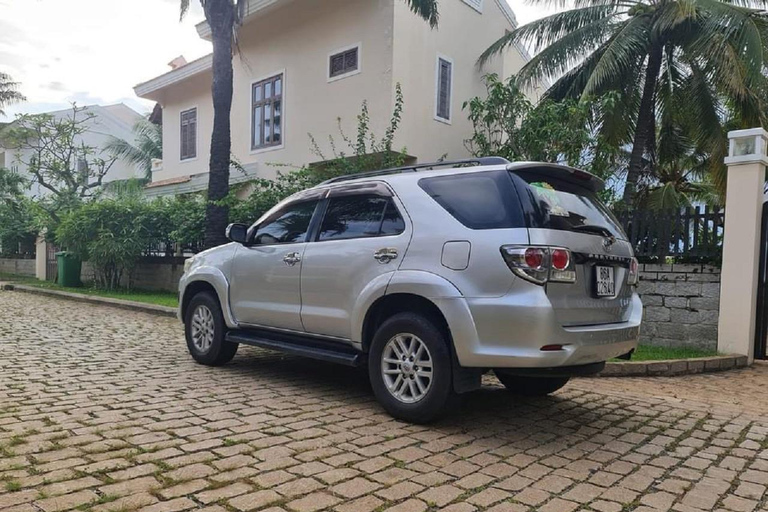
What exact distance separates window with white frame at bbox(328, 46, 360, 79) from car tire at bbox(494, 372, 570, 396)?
31.6 feet

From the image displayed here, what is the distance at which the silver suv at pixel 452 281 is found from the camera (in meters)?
3.67

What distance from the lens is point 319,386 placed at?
207 inches

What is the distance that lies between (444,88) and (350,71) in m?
2.34

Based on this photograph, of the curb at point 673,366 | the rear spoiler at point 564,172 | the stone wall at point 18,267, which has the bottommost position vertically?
the stone wall at point 18,267

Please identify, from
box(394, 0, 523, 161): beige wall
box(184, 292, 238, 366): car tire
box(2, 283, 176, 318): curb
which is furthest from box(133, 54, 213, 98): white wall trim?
box(184, 292, 238, 366): car tire

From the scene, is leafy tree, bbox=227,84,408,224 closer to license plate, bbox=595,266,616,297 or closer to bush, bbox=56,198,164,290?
bush, bbox=56,198,164,290

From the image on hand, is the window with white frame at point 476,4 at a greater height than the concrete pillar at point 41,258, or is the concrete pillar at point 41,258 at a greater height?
the window with white frame at point 476,4

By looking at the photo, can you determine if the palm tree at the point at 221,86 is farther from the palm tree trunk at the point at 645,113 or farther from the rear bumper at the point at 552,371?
the rear bumper at the point at 552,371

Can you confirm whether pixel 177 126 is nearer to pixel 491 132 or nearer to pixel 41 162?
pixel 41 162

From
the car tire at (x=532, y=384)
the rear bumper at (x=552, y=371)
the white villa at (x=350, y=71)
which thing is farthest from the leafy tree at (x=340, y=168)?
the rear bumper at (x=552, y=371)

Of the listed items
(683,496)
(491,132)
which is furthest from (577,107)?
(683,496)

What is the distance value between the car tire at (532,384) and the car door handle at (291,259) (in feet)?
6.71

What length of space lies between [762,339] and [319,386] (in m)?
5.88

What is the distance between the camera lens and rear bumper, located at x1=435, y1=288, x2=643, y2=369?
3.59 metres
